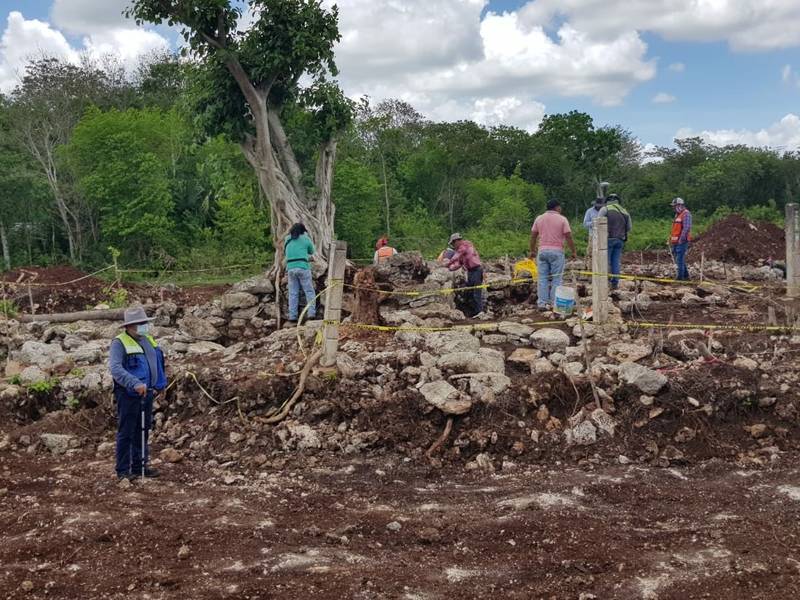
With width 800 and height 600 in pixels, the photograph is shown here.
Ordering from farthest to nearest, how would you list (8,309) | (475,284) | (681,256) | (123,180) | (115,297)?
(123,180), (115,297), (8,309), (681,256), (475,284)

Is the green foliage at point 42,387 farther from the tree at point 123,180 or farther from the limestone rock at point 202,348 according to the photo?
the tree at point 123,180

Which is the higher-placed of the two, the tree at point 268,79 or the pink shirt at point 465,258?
the tree at point 268,79

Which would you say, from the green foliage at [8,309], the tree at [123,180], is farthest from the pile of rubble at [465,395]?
the tree at [123,180]

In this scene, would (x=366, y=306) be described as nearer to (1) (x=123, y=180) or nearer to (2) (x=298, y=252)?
(2) (x=298, y=252)

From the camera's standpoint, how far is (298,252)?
11.3m

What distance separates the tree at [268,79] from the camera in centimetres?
1440

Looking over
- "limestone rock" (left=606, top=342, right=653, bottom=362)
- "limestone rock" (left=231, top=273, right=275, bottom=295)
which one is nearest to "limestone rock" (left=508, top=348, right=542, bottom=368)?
"limestone rock" (left=606, top=342, right=653, bottom=362)

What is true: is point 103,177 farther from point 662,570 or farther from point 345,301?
point 662,570

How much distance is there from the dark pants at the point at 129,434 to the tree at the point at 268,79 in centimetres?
785

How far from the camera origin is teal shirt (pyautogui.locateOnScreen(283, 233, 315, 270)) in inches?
445

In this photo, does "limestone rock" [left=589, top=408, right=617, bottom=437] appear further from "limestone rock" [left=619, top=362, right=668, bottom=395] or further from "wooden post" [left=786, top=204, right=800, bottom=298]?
"wooden post" [left=786, top=204, right=800, bottom=298]

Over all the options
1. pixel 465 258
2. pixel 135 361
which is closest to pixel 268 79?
pixel 465 258

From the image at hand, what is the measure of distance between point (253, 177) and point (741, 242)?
14.8 metres

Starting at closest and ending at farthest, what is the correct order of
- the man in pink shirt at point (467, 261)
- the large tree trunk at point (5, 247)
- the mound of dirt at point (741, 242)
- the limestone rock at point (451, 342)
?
the limestone rock at point (451, 342) < the man in pink shirt at point (467, 261) < the mound of dirt at point (741, 242) < the large tree trunk at point (5, 247)
